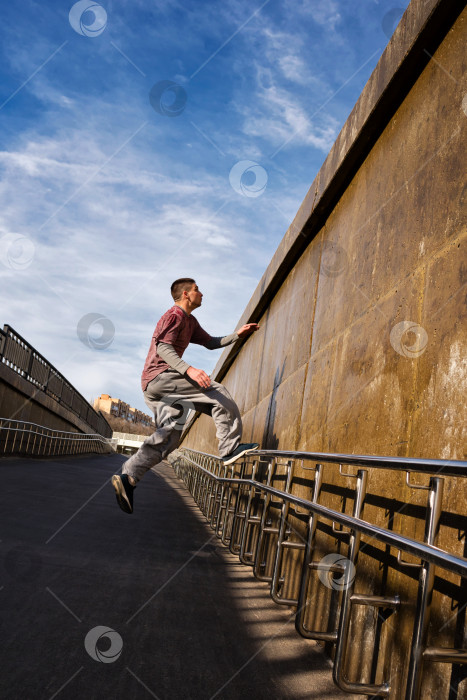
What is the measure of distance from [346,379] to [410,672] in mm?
1991

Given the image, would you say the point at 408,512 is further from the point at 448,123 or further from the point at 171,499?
the point at 171,499

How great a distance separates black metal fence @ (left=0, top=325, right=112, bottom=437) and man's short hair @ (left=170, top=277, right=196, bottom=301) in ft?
29.0

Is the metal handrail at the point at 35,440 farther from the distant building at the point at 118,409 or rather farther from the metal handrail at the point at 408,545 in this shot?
the distant building at the point at 118,409

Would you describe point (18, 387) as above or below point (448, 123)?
below

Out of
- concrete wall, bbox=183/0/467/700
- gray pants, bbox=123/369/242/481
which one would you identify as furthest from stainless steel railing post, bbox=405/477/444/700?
gray pants, bbox=123/369/242/481

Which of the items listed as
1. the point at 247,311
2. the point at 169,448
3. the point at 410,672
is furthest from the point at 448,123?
the point at 247,311

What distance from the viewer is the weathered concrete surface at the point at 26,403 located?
1279cm

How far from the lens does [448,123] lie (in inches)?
98.6

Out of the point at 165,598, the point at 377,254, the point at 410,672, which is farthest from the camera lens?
the point at 377,254

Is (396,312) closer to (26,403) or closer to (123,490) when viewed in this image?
(123,490)

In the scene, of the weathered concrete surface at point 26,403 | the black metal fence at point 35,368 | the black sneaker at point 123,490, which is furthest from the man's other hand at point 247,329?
the black metal fence at point 35,368

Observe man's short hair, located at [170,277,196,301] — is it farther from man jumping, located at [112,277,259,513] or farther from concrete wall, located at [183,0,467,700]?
concrete wall, located at [183,0,467,700]

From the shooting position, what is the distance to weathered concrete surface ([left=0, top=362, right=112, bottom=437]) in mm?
12788

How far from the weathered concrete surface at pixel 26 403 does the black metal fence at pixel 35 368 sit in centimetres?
25
